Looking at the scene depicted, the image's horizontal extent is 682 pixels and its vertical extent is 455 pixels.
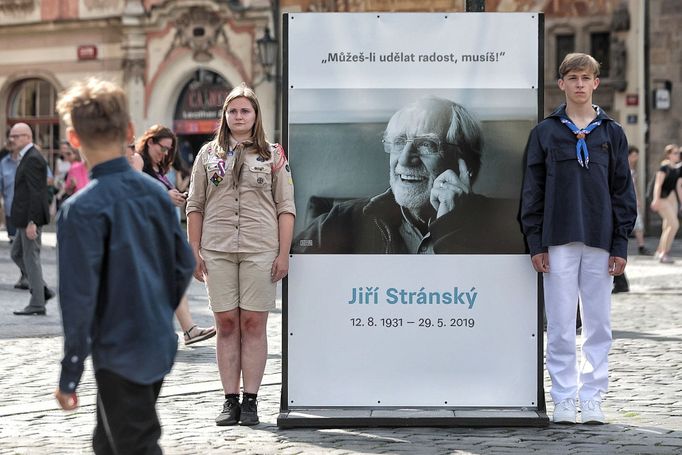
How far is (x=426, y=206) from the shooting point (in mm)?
7762

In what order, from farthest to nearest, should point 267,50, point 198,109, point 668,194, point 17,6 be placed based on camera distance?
1. point 17,6
2. point 198,109
3. point 267,50
4. point 668,194

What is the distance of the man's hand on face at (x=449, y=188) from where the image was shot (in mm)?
7746

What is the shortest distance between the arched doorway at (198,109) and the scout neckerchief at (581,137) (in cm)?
2810

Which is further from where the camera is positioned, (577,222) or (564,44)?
(564,44)

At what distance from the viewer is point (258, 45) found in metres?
33.7

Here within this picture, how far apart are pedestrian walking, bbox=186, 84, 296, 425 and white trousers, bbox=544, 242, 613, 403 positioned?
4.45 ft

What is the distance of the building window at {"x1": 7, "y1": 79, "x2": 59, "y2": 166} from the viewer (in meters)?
39.6

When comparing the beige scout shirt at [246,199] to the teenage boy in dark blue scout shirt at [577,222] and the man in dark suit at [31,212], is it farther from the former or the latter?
the man in dark suit at [31,212]

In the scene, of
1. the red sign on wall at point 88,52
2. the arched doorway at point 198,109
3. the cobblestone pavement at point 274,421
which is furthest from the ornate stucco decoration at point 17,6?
the cobblestone pavement at point 274,421

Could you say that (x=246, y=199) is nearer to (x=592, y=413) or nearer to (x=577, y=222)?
(x=577, y=222)

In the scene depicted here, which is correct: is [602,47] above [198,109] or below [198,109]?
above

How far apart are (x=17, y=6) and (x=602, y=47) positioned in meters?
15.7

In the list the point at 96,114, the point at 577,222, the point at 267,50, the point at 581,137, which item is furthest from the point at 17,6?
the point at 96,114

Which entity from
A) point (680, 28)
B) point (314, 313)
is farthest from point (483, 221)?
point (680, 28)
